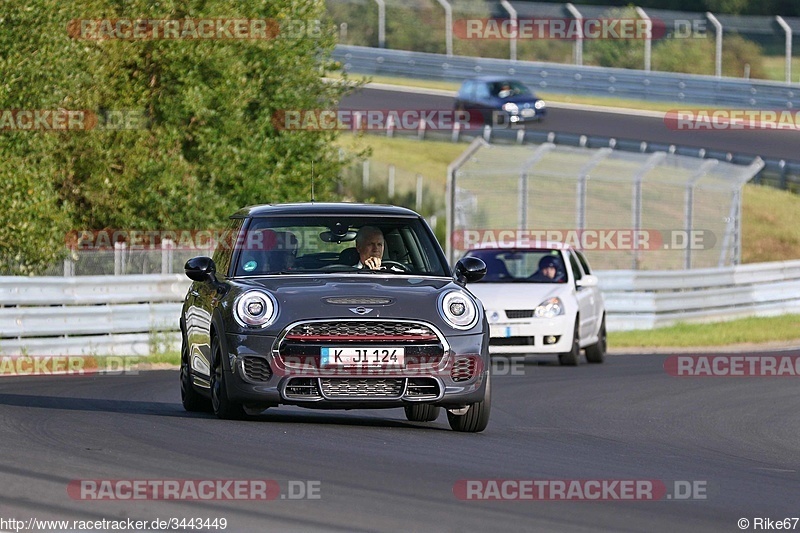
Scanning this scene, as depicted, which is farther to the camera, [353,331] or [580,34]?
[580,34]

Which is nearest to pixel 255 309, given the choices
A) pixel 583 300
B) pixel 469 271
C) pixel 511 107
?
pixel 469 271

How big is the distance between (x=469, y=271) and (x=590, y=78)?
39.1 meters

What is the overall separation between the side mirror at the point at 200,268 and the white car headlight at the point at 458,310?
1.88m

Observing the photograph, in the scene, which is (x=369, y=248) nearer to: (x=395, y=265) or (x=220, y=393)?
(x=395, y=265)

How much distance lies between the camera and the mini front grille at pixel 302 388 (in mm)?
10500

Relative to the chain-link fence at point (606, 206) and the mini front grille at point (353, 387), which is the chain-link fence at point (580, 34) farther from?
the mini front grille at point (353, 387)

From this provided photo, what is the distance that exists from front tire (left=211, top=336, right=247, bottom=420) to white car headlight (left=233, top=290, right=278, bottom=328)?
37 cm

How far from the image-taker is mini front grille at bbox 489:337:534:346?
64.8 ft

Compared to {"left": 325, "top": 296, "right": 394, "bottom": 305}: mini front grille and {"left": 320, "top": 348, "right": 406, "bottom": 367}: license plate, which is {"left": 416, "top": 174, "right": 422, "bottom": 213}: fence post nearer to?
{"left": 325, "top": 296, "right": 394, "bottom": 305}: mini front grille

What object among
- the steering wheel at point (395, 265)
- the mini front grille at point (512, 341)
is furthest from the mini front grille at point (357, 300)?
the mini front grille at point (512, 341)

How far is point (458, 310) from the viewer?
1070cm

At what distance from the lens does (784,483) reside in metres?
9.17

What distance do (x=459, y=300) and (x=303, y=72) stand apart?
54.4ft

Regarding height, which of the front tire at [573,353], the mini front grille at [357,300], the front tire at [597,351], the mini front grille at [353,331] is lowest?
the front tire at [597,351]
